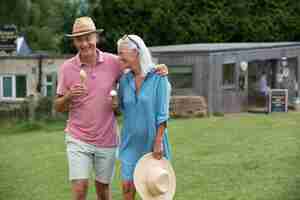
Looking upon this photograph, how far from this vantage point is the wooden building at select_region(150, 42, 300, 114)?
27969mm

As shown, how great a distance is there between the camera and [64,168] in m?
12.5

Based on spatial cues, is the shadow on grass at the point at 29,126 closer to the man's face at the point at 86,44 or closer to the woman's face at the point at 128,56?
the man's face at the point at 86,44

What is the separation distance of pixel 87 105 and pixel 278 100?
23.0m

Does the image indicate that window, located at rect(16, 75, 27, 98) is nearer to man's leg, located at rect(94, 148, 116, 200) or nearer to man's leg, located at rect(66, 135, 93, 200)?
man's leg, located at rect(94, 148, 116, 200)

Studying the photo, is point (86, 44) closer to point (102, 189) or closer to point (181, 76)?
point (102, 189)

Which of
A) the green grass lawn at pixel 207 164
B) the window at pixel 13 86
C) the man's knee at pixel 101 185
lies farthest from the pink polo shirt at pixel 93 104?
the window at pixel 13 86

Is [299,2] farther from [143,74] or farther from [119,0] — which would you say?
[143,74]

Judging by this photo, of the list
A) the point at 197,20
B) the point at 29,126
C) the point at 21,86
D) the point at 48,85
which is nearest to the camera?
the point at 29,126

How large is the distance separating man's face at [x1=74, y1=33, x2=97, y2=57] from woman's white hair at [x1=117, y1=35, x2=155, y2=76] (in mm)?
322

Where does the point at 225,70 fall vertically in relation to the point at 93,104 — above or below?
below

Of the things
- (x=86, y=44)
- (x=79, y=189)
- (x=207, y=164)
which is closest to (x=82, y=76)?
(x=86, y=44)

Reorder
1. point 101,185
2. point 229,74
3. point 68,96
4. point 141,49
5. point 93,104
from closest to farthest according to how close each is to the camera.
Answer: point 141,49, point 68,96, point 93,104, point 101,185, point 229,74

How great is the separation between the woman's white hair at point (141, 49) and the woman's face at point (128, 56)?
1.0 inches

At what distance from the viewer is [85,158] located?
6.85 m
